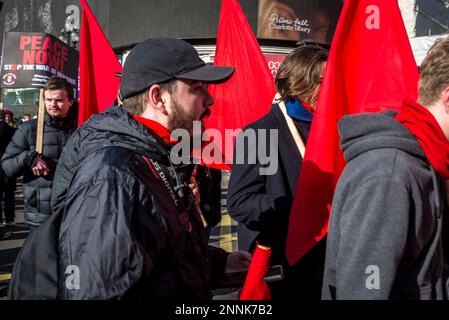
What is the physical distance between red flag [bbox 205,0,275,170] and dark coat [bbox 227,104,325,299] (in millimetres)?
1298

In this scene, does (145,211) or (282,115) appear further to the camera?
(282,115)

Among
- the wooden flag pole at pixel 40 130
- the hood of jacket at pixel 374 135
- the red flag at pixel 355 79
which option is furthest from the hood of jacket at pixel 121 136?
the wooden flag pole at pixel 40 130

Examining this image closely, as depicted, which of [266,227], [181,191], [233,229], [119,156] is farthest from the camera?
[233,229]

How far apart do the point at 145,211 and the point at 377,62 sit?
186 centimetres

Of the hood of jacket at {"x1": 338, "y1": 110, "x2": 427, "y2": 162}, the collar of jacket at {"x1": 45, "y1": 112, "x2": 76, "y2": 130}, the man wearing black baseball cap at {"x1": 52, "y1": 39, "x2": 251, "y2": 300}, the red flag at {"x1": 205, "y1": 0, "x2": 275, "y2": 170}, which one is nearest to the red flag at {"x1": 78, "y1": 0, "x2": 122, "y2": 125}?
the collar of jacket at {"x1": 45, "y1": 112, "x2": 76, "y2": 130}

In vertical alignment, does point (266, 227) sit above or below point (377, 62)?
below

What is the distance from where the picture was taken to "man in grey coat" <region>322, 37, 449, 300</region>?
1340 millimetres

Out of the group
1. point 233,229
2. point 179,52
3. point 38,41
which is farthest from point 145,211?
point 233,229

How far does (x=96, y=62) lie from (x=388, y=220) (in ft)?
11.3

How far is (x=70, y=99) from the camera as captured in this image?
3.89 m

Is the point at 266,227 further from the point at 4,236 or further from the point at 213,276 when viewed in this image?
the point at 4,236

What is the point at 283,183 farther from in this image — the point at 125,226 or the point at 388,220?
the point at 125,226

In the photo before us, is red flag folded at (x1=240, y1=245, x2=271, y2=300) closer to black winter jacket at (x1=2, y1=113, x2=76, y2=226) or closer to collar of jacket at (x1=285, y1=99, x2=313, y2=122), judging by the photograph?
collar of jacket at (x1=285, y1=99, x2=313, y2=122)

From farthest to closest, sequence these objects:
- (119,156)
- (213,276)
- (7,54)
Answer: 1. (7,54)
2. (213,276)
3. (119,156)
